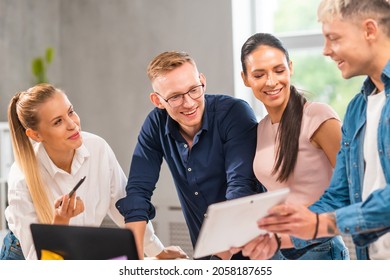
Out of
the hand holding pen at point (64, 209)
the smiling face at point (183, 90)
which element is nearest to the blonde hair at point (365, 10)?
the smiling face at point (183, 90)

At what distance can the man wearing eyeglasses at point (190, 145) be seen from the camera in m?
1.77

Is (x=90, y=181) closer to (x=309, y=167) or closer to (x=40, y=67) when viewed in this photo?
(x=309, y=167)

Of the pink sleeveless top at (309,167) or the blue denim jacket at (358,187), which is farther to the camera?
the pink sleeveless top at (309,167)

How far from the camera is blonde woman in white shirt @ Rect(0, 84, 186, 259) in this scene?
1879 mm

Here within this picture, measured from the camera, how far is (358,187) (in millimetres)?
1427

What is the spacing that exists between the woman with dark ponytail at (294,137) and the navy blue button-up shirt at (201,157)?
112 millimetres

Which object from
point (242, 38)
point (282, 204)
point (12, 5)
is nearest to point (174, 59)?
point (282, 204)

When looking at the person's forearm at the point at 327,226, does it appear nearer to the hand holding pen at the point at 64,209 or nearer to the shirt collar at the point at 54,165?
the hand holding pen at the point at 64,209

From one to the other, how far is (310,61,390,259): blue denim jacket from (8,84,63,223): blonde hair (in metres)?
0.81

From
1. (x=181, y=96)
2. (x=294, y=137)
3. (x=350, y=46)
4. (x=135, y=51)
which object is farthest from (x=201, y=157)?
(x=135, y=51)

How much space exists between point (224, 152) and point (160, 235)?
72.7 inches

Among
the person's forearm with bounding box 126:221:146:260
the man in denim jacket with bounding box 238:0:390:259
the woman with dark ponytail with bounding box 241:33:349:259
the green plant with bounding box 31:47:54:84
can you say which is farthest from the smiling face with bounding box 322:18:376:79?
the green plant with bounding box 31:47:54:84

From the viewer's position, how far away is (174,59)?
1.79 metres

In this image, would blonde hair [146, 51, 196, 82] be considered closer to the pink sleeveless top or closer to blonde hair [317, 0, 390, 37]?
the pink sleeveless top
